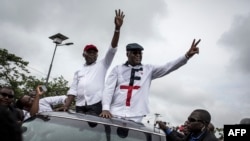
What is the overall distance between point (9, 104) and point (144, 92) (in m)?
1.87

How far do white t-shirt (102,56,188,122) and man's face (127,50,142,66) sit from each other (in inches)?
2.7

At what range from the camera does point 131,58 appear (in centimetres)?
470

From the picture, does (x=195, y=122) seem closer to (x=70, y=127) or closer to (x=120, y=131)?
(x=120, y=131)

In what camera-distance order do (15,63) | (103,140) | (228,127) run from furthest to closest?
(15,63) < (228,127) < (103,140)

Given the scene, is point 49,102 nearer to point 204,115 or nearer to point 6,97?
point 6,97

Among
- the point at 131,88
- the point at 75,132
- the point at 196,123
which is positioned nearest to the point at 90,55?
the point at 131,88

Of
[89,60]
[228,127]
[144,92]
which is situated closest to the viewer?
[228,127]

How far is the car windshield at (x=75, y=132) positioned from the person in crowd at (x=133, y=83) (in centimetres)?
116

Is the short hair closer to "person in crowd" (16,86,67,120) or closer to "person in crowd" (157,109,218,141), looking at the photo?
"person in crowd" (157,109,218,141)

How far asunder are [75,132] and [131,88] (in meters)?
1.57

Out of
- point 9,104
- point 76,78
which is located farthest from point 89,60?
point 9,104

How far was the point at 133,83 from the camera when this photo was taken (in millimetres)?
4633

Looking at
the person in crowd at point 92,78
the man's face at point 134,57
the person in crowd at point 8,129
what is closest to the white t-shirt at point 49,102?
the person in crowd at point 92,78

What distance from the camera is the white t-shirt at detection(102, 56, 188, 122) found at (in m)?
4.56
